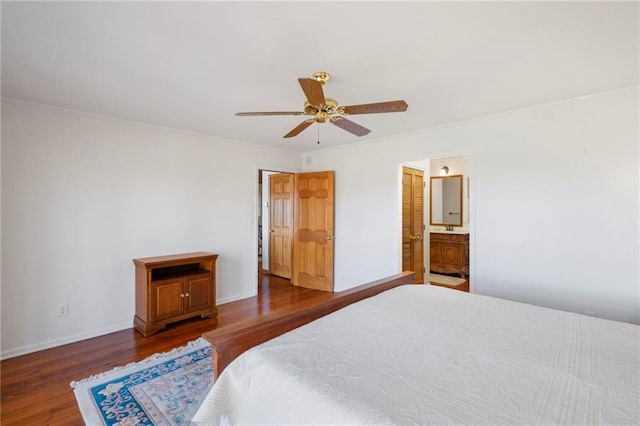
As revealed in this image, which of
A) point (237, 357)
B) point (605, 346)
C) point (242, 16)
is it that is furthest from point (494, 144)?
point (237, 357)

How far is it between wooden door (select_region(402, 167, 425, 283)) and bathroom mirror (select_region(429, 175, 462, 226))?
1.46 metres

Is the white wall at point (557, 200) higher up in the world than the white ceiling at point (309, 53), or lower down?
lower down

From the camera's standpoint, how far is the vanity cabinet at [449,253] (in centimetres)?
551

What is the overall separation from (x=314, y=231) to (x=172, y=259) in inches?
88.2

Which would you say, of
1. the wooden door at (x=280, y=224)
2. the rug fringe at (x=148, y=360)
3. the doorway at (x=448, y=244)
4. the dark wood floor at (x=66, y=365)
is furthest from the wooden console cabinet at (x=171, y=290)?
the doorway at (x=448, y=244)

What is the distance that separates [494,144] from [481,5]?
6.68 feet

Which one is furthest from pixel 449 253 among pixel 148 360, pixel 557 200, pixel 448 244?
pixel 148 360

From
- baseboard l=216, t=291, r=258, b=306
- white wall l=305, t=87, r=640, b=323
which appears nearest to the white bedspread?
white wall l=305, t=87, r=640, b=323

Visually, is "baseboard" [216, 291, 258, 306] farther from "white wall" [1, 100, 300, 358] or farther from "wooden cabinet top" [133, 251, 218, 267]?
"wooden cabinet top" [133, 251, 218, 267]

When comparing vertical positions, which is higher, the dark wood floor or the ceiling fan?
the ceiling fan

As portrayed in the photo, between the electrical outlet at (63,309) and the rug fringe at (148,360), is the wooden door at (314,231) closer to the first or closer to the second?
the rug fringe at (148,360)

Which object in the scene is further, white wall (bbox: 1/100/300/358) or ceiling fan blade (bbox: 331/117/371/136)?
white wall (bbox: 1/100/300/358)

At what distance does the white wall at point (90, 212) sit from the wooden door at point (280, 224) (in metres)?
1.49

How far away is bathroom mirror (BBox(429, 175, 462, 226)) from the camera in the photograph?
5938mm
